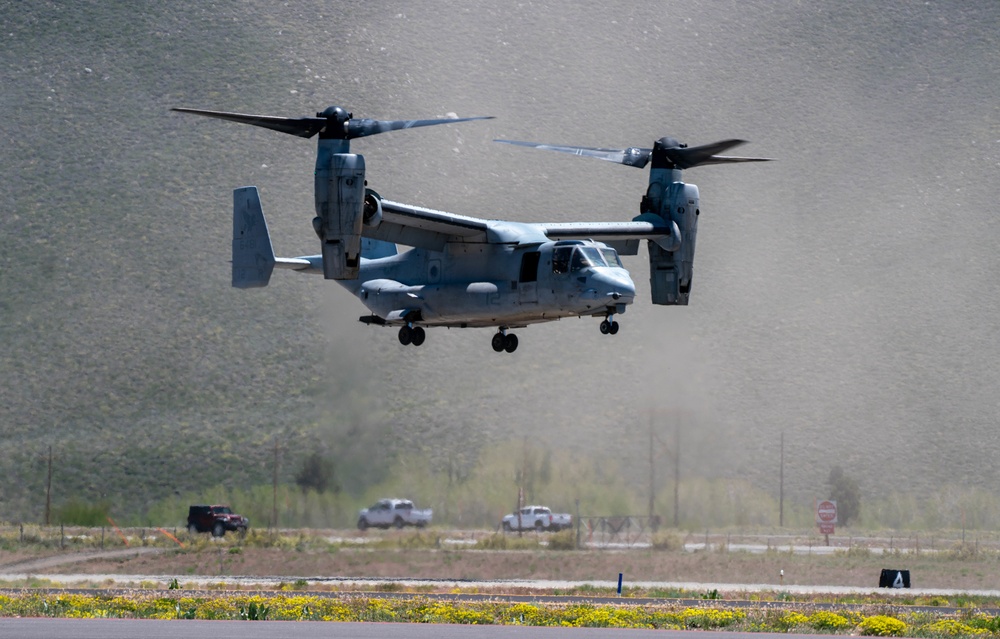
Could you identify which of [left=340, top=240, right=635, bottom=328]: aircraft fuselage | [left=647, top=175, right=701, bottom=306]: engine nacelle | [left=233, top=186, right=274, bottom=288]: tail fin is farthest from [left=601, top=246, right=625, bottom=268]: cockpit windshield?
[left=233, top=186, right=274, bottom=288]: tail fin

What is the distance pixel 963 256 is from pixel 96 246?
71.0m

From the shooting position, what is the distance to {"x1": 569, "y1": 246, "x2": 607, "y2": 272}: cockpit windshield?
46906 millimetres

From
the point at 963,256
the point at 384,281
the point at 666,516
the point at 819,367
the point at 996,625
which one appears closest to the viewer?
the point at 996,625

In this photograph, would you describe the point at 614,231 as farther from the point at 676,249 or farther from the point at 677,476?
the point at 677,476

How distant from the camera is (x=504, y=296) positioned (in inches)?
1922

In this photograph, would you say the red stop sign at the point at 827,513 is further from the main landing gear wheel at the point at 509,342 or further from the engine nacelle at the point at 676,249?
the main landing gear wheel at the point at 509,342

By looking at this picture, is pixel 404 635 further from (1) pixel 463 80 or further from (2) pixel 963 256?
(1) pixel 463 80

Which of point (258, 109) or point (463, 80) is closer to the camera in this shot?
point (258, 109)

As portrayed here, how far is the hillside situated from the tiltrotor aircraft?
13.3 metres

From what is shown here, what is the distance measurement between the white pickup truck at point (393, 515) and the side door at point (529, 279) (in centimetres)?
2031

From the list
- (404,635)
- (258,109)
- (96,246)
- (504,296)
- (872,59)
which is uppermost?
(872,59)

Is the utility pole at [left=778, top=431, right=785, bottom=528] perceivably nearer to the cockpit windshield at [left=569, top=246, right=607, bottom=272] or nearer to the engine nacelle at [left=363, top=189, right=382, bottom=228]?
the cockpit windshield at [left=569, top=246, right=607, bottom=272]

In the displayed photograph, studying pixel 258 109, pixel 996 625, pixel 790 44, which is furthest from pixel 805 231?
pixel 996 625

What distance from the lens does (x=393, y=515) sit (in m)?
68.6
